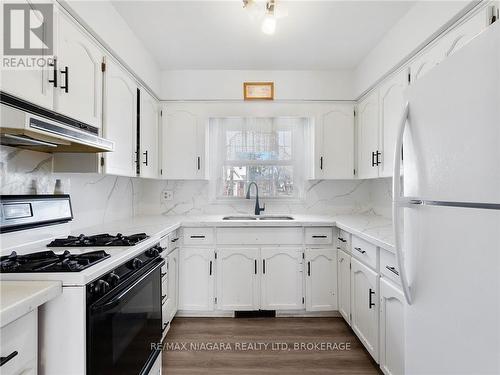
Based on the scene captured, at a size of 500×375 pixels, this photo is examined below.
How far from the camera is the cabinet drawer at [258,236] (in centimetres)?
254

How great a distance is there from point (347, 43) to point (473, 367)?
2362 mm

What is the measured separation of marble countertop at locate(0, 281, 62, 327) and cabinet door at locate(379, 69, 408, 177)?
2.15 metres

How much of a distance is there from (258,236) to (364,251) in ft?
3.11

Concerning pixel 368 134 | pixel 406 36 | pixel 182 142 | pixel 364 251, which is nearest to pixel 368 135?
pixel 368 134

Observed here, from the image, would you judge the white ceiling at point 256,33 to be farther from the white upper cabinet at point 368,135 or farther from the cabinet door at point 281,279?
the cabinet door at point 281,279

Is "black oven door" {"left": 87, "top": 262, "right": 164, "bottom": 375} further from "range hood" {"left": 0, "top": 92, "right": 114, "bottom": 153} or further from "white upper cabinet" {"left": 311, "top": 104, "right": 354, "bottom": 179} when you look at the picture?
"white upper cabinet" {"left": 311, "top": 104, "right": 354, "bottom": 179}

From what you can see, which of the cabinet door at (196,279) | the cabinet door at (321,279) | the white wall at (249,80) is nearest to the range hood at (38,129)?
the cabinet door at (196,279)

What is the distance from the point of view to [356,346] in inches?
82.4

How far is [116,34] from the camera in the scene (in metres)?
1.87

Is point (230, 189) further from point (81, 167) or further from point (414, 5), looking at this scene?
point (414, 5)

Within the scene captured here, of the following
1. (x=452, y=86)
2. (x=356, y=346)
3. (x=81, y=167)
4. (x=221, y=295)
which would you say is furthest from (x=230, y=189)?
(x=452, y=86)

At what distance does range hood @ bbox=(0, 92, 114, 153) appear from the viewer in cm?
94

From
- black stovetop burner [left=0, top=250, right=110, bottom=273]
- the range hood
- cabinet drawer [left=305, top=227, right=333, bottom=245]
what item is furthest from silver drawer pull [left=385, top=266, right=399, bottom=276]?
the range hood

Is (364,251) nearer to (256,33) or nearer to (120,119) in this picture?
(256,33)
